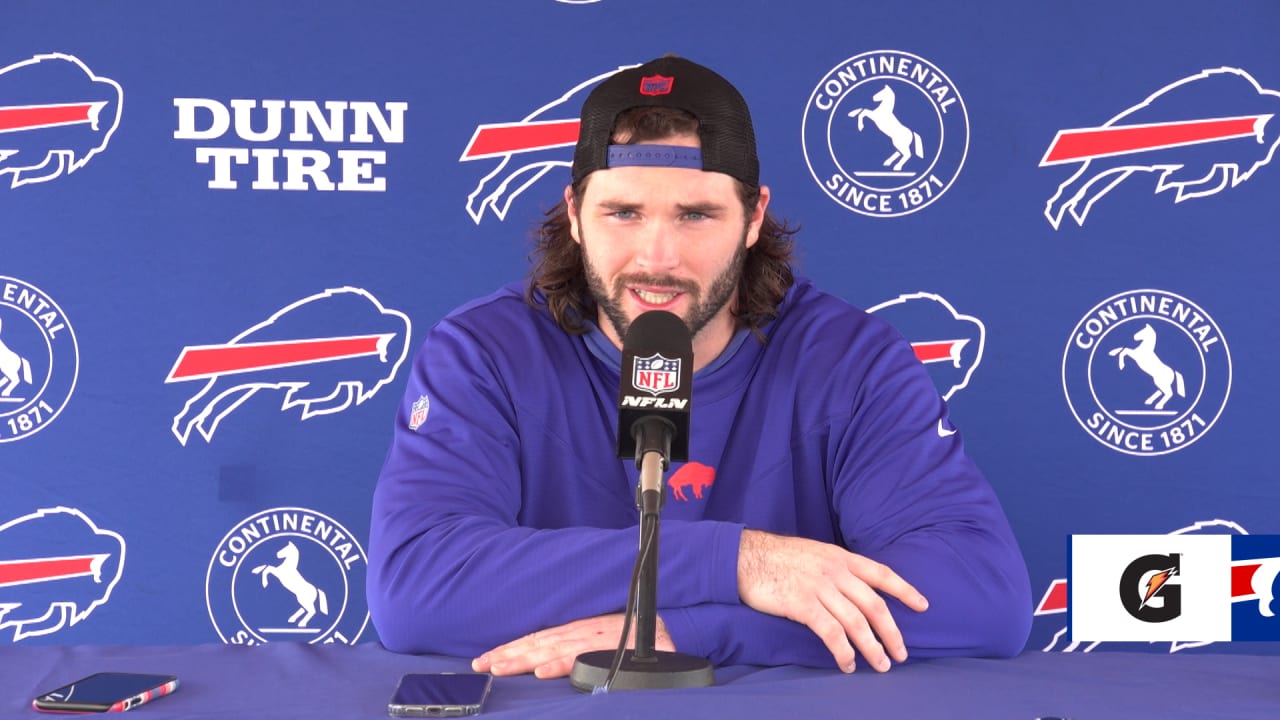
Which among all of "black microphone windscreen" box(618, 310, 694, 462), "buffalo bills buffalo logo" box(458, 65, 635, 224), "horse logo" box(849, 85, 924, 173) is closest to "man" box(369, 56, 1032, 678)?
"black microphone windscreen" box(618, 310, 694, 462)

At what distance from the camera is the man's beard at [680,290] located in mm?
1799

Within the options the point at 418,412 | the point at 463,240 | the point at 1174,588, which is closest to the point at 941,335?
the point at 1174,588

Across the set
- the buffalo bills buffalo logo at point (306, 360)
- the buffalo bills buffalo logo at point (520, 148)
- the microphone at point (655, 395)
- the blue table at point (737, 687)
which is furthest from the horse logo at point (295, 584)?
the microphone at point (655, 395)

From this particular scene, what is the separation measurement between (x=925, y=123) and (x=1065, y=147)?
0.30 m

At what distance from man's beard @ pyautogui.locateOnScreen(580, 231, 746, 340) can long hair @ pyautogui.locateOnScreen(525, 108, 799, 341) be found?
64mm

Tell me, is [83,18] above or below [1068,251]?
above

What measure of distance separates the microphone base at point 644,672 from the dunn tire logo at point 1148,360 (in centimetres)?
166

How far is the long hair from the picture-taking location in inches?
68.8

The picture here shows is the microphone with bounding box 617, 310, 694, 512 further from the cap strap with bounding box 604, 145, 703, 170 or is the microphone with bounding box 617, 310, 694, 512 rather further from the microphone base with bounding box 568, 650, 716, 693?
the cap strap with bounding box 604, 145, 703, 170

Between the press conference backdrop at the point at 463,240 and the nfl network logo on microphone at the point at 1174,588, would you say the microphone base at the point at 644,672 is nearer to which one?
the nfl network logo on microphone at the point at 1174,588

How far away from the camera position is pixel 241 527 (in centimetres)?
251

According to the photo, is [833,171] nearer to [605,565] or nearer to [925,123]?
[925,123]

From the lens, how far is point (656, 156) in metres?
1.73

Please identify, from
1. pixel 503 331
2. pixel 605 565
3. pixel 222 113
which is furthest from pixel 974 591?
pixel 222 113
